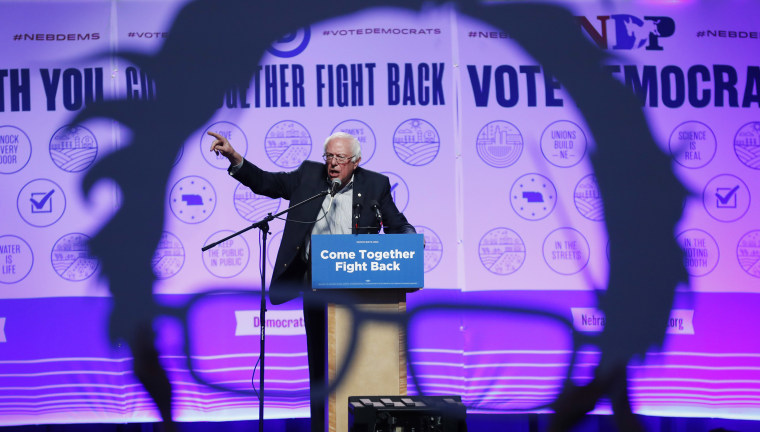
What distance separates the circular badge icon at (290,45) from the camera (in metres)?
5.89

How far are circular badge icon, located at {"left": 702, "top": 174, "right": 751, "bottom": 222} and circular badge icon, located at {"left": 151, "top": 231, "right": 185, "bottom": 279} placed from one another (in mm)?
3445

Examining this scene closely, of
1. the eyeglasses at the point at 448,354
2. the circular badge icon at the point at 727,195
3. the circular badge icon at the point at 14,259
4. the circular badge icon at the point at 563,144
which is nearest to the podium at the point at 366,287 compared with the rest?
the eyeglasses at the point at 448,354

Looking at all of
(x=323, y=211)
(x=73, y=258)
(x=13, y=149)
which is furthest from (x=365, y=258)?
(x=13, y=149)

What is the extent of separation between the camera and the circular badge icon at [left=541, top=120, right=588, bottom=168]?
5.91 metres

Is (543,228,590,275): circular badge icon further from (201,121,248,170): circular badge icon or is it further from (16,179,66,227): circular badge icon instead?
(16,179,66,227): circular badge icon

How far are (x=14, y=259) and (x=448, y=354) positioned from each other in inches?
112

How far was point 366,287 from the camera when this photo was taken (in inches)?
152

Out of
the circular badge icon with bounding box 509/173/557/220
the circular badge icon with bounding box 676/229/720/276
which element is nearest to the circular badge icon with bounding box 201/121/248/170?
the circular badge icon with bounding box 509/173/557/220

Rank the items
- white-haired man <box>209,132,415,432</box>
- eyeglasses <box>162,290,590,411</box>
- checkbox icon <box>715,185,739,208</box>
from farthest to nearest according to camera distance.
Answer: checkbox icon <box>715,185,739,208</box>
eyeglasses <box>162,290,590,411</box>
white-haired man <box>209,132,415,432</box>

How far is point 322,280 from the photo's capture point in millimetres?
3844

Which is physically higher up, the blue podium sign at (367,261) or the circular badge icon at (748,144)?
the circular badge icon at (748,144)

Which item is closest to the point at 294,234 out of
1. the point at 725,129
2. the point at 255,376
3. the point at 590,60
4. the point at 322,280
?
the point at 322,280

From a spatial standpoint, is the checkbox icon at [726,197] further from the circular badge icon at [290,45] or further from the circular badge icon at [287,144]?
the circular badge icon at [290,45]

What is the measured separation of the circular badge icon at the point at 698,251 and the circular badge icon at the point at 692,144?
A: 461 mm
